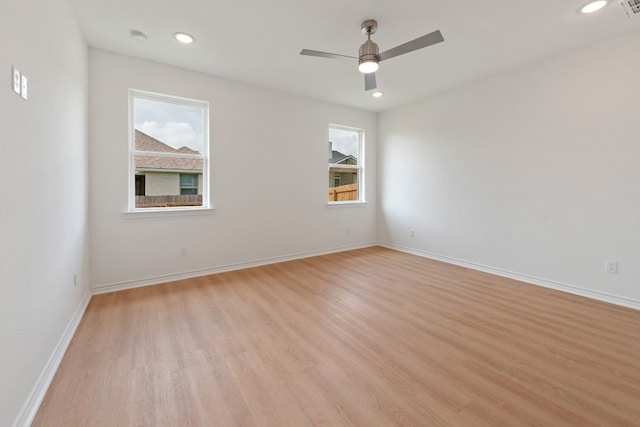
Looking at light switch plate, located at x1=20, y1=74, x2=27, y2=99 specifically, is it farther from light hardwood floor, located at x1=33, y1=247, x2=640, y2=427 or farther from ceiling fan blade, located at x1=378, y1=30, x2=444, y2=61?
ceiling fan blade, located at x1=378, y1=30, x2=444, y2=61

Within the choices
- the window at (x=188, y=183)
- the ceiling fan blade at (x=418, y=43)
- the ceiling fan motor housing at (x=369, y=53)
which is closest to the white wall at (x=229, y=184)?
the window at (x=188, y=183)

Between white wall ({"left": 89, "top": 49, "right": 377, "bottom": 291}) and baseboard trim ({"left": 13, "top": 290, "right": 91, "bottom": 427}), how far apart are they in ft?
3.30

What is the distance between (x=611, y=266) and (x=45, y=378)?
482 centimetres

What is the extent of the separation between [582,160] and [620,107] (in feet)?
1.84

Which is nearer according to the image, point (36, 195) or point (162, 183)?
point (36, 195)

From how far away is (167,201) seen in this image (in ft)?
11.7

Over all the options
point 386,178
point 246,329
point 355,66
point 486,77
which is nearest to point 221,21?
point 355,66

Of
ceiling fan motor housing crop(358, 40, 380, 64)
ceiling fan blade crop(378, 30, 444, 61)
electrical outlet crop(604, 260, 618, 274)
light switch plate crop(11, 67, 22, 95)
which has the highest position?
ceiling fan motor housing crop(358, 40, 380, 64)

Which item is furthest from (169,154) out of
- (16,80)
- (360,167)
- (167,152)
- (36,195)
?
(360,167)

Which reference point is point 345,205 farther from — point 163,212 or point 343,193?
point 163,212

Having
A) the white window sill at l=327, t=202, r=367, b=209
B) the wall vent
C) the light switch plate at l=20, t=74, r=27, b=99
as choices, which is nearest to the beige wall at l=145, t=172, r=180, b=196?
the light switch plate at l=20, t=74, r=27, b=99

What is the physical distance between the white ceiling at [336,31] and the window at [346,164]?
1.62 meters

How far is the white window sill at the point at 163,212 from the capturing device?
326cm

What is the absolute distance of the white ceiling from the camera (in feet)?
7.57
